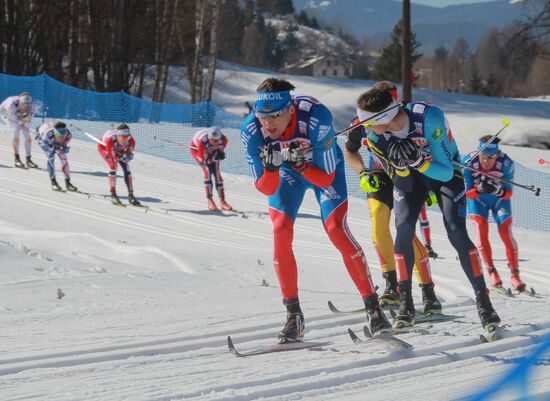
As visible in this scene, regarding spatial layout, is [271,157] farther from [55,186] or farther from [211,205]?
[55,186]

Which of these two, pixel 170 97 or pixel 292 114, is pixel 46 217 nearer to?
pixel 292 114

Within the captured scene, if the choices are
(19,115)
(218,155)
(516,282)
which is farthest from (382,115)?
(19,115)

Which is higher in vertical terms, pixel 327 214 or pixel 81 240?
pixel 327 214

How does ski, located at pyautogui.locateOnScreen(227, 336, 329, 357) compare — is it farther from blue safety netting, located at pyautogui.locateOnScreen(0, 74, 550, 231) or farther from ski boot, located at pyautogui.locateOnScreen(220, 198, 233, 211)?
blue safety netting, located at pyautogui.locateOnScreen(0, 74, 550, 231)

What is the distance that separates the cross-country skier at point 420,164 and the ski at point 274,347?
83cm

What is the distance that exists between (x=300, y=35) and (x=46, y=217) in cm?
15981

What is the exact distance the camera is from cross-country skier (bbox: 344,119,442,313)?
6961 mm

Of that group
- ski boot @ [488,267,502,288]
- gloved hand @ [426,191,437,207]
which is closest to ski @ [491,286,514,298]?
ski boot @ [488,267,502,288]

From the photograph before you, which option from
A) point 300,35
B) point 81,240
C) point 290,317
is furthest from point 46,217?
point 300,35

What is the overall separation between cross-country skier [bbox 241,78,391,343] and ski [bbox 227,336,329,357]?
79 mm

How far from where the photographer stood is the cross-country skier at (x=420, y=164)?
5.97 meters

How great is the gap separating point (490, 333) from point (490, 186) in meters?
3.96

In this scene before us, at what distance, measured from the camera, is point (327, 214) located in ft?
19.3

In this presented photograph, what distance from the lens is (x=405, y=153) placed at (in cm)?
594
